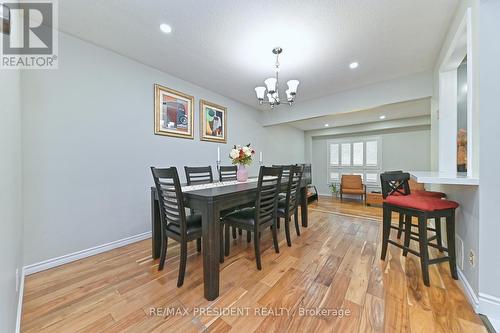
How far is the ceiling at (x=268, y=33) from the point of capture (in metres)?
1.64

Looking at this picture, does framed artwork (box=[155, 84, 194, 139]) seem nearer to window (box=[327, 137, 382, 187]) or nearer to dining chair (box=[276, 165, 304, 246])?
dining chair (box=[276, 165, 304, 246])

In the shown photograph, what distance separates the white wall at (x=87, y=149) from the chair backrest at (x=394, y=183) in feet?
9.61

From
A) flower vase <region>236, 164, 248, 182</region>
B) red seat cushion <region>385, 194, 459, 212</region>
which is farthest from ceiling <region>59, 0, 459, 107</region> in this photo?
red seat cushion <region>385, 194, 459, 212</region>

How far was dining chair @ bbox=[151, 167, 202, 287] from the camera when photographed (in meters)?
1.52

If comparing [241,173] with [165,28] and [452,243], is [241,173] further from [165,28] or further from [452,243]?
[452,243]

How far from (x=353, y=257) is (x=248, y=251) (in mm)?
1179

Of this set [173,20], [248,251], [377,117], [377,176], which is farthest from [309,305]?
[377,176]

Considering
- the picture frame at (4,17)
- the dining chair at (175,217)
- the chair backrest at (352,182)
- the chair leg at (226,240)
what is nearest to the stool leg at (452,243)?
the chair leg at (226,240)

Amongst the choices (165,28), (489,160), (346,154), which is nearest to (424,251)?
(489,160)

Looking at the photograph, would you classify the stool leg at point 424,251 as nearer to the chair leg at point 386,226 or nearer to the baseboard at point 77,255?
the chair leg at point 386,226

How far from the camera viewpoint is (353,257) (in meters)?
2.03

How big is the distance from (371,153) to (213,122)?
4.93m

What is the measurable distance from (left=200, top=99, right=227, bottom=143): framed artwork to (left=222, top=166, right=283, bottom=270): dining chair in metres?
1.91

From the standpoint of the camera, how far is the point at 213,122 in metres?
3.56
